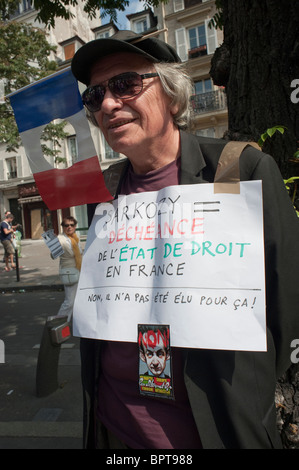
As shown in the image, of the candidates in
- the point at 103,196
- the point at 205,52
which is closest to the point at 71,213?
the point at 205,52

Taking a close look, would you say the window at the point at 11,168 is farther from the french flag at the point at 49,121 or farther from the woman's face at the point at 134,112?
the woman's face at the point at 134,112

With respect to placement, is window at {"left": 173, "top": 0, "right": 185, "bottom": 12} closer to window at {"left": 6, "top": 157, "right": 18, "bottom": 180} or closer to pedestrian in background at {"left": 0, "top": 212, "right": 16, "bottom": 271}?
window at {"left": 6, "top": 157, "right": 18, "bottom": 180}

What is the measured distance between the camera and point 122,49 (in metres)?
1.21

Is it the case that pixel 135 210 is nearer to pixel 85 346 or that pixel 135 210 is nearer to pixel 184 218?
pixel 184 218

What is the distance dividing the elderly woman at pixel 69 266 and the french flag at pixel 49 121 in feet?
13.6

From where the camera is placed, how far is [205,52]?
20203mm

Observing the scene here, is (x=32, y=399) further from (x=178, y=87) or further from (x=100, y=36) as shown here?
(x=100, y=36)

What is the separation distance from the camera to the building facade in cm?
1995

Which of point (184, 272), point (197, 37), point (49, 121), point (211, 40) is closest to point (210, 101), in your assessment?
point (211, 40)

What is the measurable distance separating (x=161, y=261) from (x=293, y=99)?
3.58 ft

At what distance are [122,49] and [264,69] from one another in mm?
821

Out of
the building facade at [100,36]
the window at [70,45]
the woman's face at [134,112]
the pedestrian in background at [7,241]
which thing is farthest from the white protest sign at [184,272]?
the window at [70,45]

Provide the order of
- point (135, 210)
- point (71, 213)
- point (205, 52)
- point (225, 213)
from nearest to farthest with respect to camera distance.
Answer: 1. point (225, 213)
2. point (135, 210)
3. point (205, 52)
4. point (71, 213)
